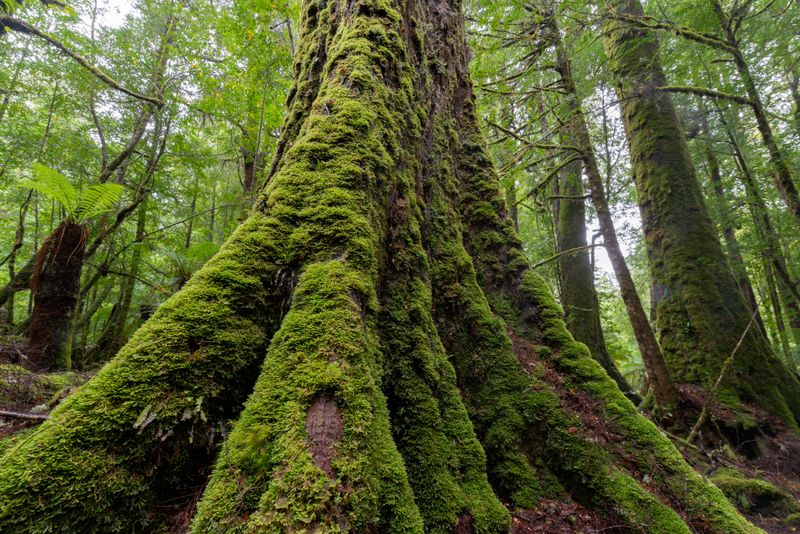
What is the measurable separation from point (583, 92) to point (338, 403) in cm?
699

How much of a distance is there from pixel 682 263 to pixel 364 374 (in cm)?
697

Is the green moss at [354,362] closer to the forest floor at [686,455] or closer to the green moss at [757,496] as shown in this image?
the forest floor at [686,455]

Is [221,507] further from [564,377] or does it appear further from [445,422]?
[564,377]

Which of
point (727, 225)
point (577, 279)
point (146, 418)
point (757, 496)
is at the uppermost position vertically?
point (727, 225)

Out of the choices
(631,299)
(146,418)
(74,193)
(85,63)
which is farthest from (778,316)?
(85,63)

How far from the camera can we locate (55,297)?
4922 millimetres

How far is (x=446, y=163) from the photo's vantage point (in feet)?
11.9

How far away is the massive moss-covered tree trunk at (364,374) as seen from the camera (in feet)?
4.24

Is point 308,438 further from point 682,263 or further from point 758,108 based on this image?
point 758,108

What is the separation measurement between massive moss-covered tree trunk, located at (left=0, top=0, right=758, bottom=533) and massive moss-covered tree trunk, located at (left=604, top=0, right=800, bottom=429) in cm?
393

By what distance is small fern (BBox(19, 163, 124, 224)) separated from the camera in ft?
16.0

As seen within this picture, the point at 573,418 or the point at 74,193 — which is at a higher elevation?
the point at 74,193

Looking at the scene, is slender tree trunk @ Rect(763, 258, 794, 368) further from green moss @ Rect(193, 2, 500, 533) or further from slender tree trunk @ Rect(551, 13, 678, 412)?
green moss @ Rect(193, 2, 500, 533)

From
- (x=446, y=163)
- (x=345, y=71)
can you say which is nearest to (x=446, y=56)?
(x=446, y=163)
